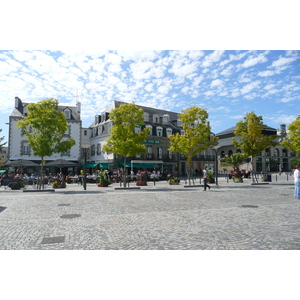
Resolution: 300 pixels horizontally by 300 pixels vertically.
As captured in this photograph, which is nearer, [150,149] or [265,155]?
[150,149]

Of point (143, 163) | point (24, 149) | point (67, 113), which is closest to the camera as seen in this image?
point (24, 149)

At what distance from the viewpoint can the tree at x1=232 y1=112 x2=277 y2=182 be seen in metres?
24.9

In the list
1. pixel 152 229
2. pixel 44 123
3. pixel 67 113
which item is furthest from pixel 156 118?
pixel 152 229

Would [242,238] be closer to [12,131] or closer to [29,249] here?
[29,249]

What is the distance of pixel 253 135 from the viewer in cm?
2486

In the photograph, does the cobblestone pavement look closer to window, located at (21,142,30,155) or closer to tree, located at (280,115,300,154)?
tree, located at (280,115,300,154)

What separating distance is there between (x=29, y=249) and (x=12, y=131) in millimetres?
35821

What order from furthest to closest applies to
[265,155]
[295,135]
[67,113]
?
1. [265,155]
2. [67,113]
3. [295,135]

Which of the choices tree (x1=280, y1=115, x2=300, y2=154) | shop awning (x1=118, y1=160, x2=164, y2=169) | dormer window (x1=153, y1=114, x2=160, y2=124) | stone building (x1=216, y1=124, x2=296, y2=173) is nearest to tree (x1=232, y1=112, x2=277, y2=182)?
tree (x1=280, y1=115, x2=300, y2=154)

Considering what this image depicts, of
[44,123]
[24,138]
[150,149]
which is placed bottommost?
[150,149]

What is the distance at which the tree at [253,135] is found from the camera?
24.9 meters

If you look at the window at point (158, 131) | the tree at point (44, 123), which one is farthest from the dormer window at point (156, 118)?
the tree at point (44, 123)

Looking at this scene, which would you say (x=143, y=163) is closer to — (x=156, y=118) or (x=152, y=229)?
(x=156, y=118)

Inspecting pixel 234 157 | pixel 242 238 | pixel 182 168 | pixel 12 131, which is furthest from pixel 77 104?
pixel 242 238
